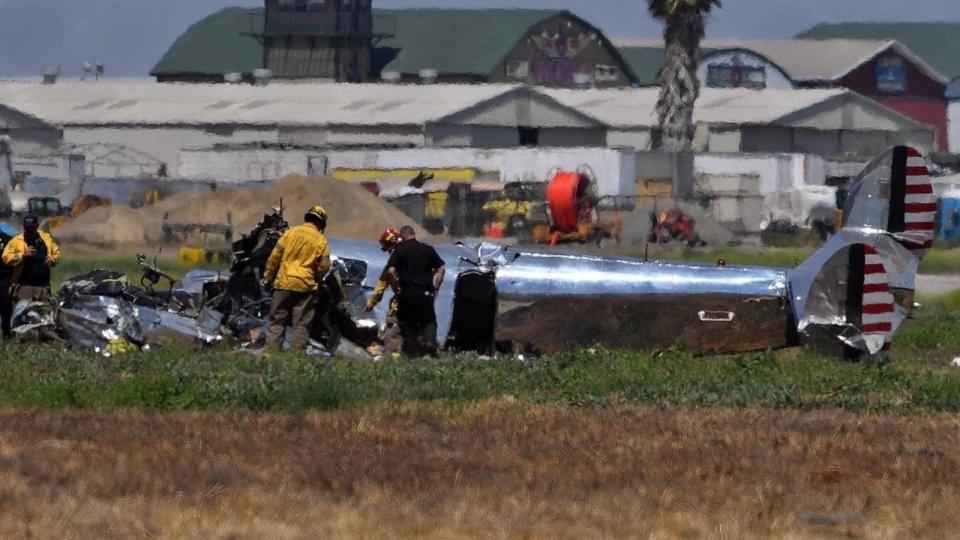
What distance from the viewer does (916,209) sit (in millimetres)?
19969

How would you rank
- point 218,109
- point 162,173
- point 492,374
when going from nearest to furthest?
point 492,374 → point 162,173 → point 218,109

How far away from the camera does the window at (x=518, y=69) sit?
102 metres

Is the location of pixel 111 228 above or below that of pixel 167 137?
below

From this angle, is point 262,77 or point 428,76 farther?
point 428,76

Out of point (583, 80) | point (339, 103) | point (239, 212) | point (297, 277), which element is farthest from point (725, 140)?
point (297, 277)

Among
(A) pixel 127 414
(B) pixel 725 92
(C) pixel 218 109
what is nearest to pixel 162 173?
(C) pixel 218 109

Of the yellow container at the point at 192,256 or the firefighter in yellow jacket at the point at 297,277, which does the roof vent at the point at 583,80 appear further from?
the firefighter in yellow jacket at the point at 297,277

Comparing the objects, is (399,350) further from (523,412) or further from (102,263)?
(102,263)

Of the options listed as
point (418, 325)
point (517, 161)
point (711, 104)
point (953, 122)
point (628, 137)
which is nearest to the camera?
point (418, 325)

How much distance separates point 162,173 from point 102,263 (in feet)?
101

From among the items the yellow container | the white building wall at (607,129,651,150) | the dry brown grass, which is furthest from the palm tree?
the dry brown grass

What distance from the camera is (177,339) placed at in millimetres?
20234

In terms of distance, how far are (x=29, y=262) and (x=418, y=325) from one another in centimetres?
484

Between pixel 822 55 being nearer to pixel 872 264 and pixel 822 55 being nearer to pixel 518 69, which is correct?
pixel 518 69
